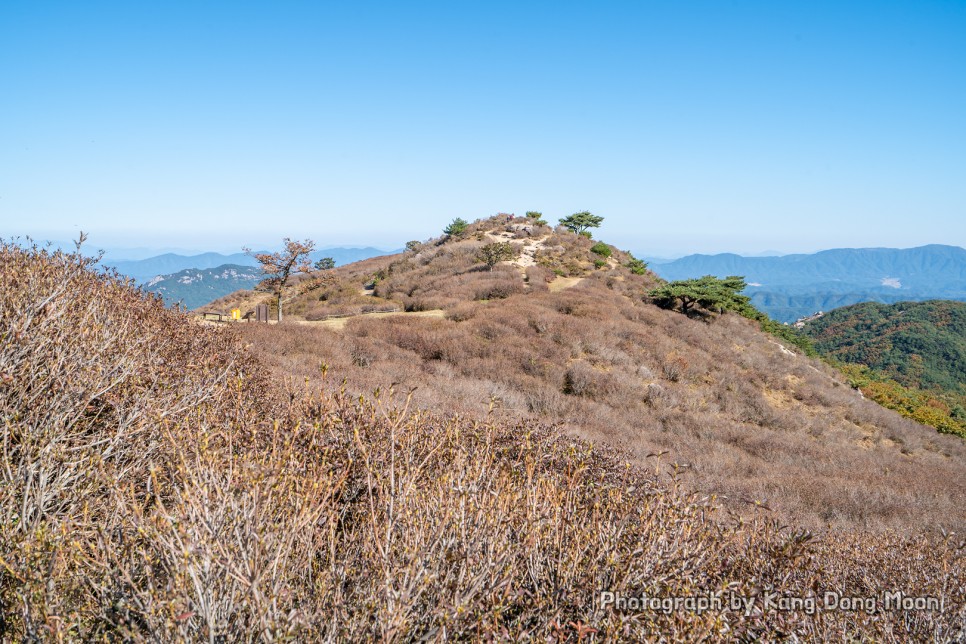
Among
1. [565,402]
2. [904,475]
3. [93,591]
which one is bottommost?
[904,475]

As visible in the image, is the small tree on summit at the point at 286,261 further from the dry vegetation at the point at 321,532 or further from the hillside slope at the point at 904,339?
the hillside slope at the point at 904,339

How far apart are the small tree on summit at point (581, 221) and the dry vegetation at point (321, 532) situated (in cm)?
3268

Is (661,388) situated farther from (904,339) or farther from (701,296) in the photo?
(904,339)

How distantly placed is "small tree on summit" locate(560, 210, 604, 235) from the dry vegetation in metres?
32.7

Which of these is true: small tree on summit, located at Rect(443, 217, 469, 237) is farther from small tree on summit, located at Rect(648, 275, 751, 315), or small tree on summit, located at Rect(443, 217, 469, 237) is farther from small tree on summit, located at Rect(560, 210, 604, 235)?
small tree on summit, located at Rect(648, 275, 751, 315)

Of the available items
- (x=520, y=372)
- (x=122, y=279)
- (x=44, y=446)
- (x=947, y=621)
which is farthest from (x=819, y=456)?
(x=122, y=279)

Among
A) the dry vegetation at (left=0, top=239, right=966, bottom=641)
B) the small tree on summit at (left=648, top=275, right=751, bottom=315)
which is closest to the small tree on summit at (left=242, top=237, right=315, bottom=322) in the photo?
the dry vegetation at (left=0, top=239, right=966, bottom=641)

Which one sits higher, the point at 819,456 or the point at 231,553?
the point at 231,553

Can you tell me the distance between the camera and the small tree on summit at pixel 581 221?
35906 mm

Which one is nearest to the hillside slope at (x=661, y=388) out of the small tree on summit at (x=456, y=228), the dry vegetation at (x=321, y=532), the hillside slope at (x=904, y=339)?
the dry vegetation at (x=321, y=532)

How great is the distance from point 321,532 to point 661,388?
11.4 metres

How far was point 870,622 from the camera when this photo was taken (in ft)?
9.53

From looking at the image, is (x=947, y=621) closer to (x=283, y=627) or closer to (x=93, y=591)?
(x=283, y=627)

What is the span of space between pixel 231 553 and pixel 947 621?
171 inches
